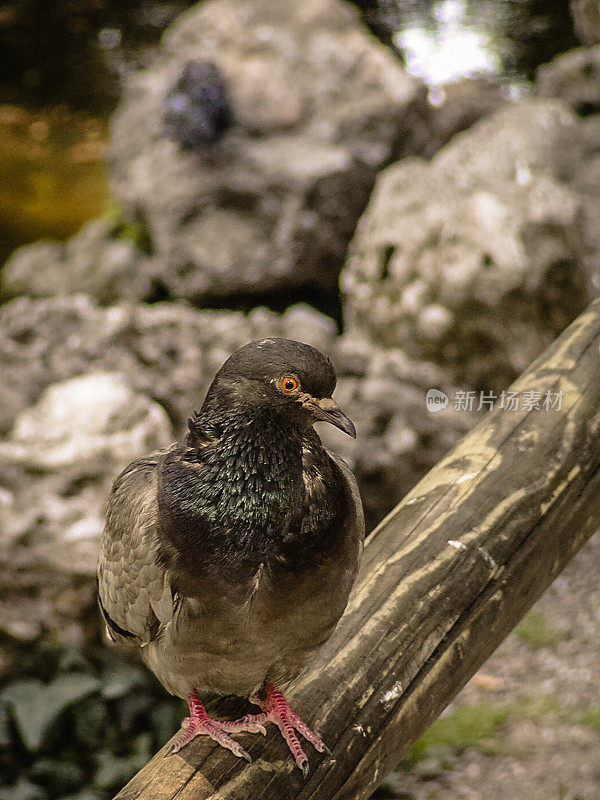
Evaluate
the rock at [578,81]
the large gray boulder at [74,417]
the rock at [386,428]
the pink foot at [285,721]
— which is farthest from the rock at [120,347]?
the rock at [578,81]

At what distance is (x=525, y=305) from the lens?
4.15 meters

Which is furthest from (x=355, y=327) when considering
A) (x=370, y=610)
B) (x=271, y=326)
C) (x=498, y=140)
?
(x=370, y=610)

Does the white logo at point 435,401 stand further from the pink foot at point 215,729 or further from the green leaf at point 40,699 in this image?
the pink foot at point 215,729

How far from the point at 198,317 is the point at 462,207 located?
1.51m

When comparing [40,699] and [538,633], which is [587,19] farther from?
[40,699]

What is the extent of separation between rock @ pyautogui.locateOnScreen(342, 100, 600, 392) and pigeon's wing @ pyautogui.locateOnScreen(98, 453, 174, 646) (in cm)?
262

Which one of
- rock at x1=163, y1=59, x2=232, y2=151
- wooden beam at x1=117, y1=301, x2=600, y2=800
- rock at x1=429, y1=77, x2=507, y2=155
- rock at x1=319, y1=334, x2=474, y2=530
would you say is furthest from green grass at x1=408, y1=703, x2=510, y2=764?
rock at x1=429, y1=77, x2=507, y2=155

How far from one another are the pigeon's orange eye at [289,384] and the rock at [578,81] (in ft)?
15.8

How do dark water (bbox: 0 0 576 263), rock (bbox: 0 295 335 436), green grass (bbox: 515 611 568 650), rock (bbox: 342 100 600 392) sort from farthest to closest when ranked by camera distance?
dark water (bbox: 0 0 576 263), rock (bbox: 342 100 600 392), rock (bbox: 0 295 335 436), green grass (bbox: 515 611 568 650)

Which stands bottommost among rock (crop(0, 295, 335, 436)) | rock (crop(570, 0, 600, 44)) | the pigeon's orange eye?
rock (crop(0, 295, 335, 436))

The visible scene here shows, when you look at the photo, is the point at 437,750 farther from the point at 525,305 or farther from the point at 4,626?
the point at 525,305

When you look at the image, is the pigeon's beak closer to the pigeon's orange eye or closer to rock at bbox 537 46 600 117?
the pigeon's orange eye

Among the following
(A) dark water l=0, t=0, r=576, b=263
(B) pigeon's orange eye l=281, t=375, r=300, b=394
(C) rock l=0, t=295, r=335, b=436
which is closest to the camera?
(B) pigeon's orange eye l=281, t=375, r=300, b=394

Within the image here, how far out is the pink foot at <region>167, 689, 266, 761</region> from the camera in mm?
1710
